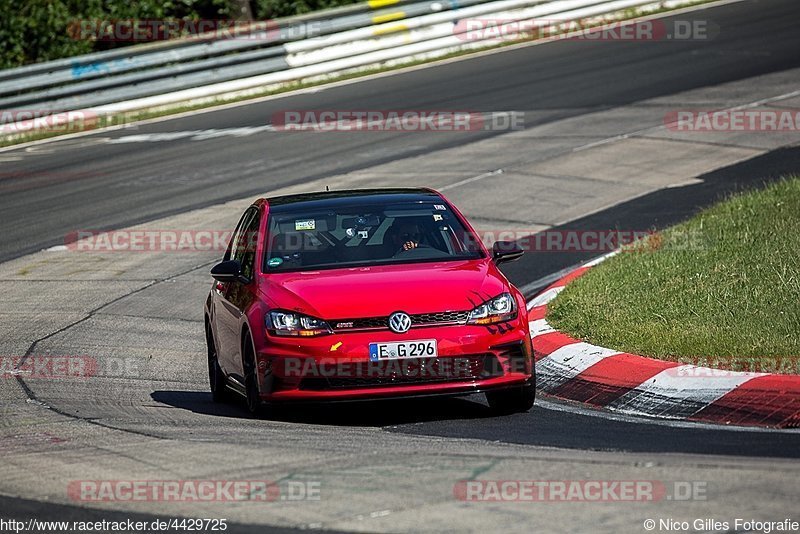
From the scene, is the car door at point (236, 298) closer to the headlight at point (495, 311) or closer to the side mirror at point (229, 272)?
the side mirror at point (229, 272)

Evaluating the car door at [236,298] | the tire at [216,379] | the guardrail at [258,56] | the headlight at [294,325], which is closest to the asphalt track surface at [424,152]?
the tire at [216,379]

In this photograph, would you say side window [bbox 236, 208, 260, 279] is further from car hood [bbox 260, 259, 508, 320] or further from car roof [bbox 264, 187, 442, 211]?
car hood [bbox 260, 259, 508, 320]

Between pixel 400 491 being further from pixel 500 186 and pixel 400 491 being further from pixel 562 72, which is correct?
pixel 562 72

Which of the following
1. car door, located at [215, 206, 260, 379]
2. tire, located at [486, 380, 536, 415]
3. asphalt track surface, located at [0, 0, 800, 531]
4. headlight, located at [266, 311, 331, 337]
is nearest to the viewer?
asphalt track surface, located at [0, 0, 800, 531]

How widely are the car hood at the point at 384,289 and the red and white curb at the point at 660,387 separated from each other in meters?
0.99

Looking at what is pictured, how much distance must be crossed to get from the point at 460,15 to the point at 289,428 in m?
21.7

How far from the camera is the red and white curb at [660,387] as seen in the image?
7898 millimetres

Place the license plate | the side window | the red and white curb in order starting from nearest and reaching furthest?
1. the red and white curb
2. the license plate
3. the side window

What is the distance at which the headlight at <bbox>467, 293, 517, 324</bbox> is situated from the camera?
8578 mm

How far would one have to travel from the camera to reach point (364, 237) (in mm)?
9633

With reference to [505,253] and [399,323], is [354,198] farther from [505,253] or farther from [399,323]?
[399,323]

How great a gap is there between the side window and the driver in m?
1.00

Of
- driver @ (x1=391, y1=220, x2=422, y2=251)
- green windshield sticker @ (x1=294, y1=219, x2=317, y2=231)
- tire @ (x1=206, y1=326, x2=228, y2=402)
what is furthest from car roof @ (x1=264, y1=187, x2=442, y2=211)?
tire @ (x1=206, y1=326, x2=228, y2=402)

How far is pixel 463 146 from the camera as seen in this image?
2086 cm
